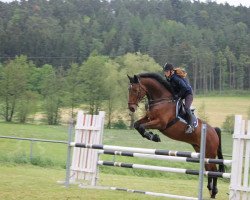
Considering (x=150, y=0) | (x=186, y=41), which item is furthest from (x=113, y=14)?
(x=186, y=41)

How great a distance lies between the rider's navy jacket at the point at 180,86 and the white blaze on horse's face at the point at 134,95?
72 cm

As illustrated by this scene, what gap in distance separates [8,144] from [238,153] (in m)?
27.4

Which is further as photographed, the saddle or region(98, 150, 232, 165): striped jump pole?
the saddle

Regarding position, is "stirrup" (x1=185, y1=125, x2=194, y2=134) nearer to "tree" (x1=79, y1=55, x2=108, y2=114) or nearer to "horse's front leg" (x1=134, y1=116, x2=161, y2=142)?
"horse's front leg" (x1=134, y1=116, x2=161, y2=142)

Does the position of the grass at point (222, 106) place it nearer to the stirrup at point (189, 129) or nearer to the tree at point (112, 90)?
the tree at point (112, 90)

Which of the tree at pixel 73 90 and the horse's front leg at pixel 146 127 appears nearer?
the horse's front leg at pixel 146 127

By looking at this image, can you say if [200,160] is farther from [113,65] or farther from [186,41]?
[186,41]

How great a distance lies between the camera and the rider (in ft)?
30.1

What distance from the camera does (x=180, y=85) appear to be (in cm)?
923

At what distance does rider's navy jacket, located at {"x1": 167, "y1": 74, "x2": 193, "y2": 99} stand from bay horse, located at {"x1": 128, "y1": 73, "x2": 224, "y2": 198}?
11 cm

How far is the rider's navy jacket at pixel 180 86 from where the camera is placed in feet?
30.1

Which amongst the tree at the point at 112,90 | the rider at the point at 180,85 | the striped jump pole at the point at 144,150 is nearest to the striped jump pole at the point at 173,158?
the striped jump pole at the point at 144,150

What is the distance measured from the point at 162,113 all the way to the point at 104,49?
99.5m

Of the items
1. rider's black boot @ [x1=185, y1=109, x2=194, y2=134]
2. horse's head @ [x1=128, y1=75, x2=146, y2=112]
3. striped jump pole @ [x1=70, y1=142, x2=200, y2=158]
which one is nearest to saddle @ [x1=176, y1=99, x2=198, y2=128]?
rider's black boot @ [x1=185, y1=109, x2=194, y2=134]
